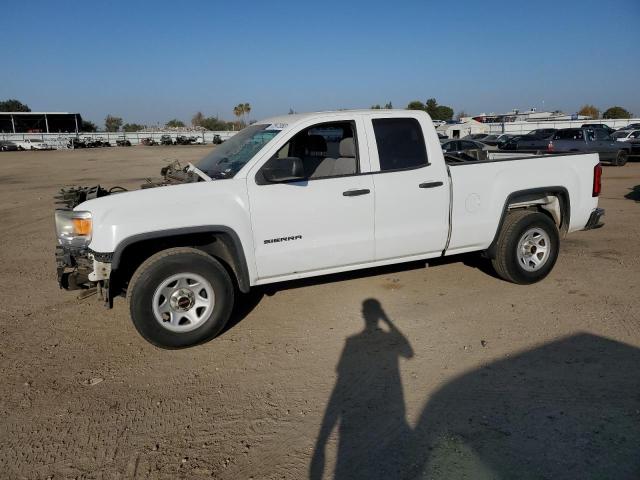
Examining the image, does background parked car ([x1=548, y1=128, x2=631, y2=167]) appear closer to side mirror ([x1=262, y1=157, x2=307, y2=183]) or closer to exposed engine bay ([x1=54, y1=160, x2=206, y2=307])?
side mirror ([x1=262, y1=157, x2=307, y2=183])

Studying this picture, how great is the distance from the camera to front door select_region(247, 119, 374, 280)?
440 cm

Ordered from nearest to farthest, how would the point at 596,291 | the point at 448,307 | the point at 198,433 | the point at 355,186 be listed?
the point at 198,433 → the point at 355,186 → the point at 448,307 → the point at 596,291

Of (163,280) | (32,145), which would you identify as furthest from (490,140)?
(32,145)

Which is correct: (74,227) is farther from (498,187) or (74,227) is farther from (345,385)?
(498,187)

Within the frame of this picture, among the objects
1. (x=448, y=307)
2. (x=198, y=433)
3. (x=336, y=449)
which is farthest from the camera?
(x=448, y=307)

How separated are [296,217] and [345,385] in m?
1.55

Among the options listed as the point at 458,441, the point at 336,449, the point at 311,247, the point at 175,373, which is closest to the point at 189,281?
the point at 175,373

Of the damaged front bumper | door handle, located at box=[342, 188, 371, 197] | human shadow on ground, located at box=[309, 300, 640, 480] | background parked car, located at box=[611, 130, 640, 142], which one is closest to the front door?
door handle, located at box=[342, 188, 371, 197]

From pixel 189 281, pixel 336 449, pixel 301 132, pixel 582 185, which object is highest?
pixel 301 132

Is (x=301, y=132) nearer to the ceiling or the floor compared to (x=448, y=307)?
nearer to the ceiling

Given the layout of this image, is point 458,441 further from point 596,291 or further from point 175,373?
point 596,291

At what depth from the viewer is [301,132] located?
15.7 ft

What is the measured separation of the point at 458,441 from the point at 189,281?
2524 mm

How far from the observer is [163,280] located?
13.7 feet
